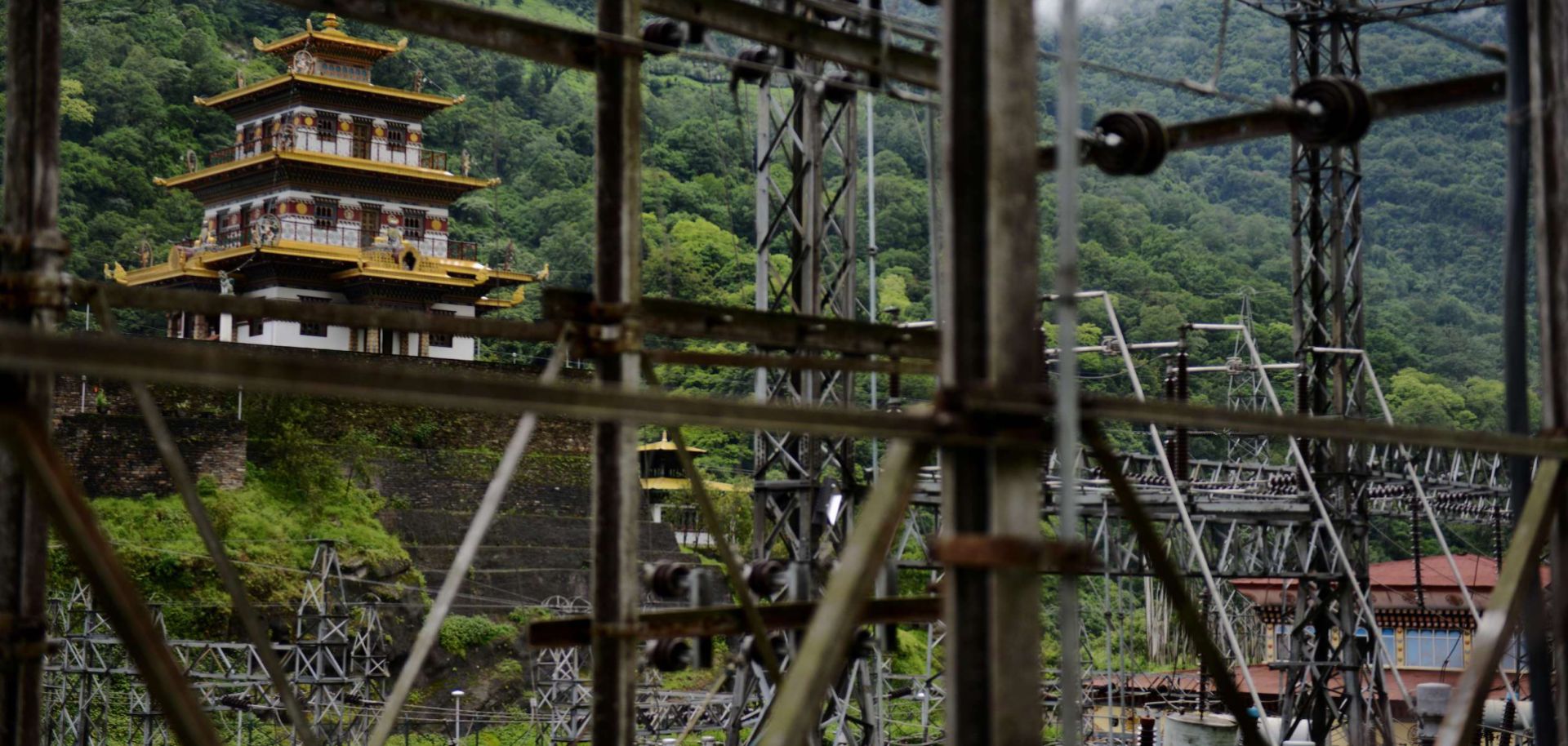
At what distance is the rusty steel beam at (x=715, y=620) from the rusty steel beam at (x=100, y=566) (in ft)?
6.54

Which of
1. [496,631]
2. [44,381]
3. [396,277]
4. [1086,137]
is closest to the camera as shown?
[44,381]

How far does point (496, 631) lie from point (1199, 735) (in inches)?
625

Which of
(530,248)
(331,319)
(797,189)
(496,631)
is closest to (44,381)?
(331,319)

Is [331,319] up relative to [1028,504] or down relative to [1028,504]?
up

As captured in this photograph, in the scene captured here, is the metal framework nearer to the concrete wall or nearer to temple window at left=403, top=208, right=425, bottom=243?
the concrete wall

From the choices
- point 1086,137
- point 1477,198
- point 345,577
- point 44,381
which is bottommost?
point 345,577

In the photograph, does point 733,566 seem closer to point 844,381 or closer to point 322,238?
point 844,381

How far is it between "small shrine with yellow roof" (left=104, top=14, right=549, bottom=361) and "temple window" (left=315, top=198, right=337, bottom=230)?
1.0 inches

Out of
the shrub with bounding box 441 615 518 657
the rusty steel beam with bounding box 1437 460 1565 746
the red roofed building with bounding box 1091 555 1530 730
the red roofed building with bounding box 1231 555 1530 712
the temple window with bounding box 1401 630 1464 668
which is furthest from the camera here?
the temple window with bounding box 1401 630 1464 668

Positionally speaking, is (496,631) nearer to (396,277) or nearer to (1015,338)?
(396,277)

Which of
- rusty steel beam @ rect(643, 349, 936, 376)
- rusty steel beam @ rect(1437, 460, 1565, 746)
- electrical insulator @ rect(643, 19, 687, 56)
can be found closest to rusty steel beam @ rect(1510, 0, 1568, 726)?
rusty steel beam @ rect(1437, 460, 1565, 746)

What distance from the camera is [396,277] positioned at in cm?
3812

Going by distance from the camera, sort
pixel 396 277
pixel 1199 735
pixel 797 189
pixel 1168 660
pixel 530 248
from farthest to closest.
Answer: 1. pixel 530 248
2. pixel 1168 660
3. pixel 396 277
4. pixel 1199 735
5. pixel 797 189

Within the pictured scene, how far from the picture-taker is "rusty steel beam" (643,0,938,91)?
808cm
